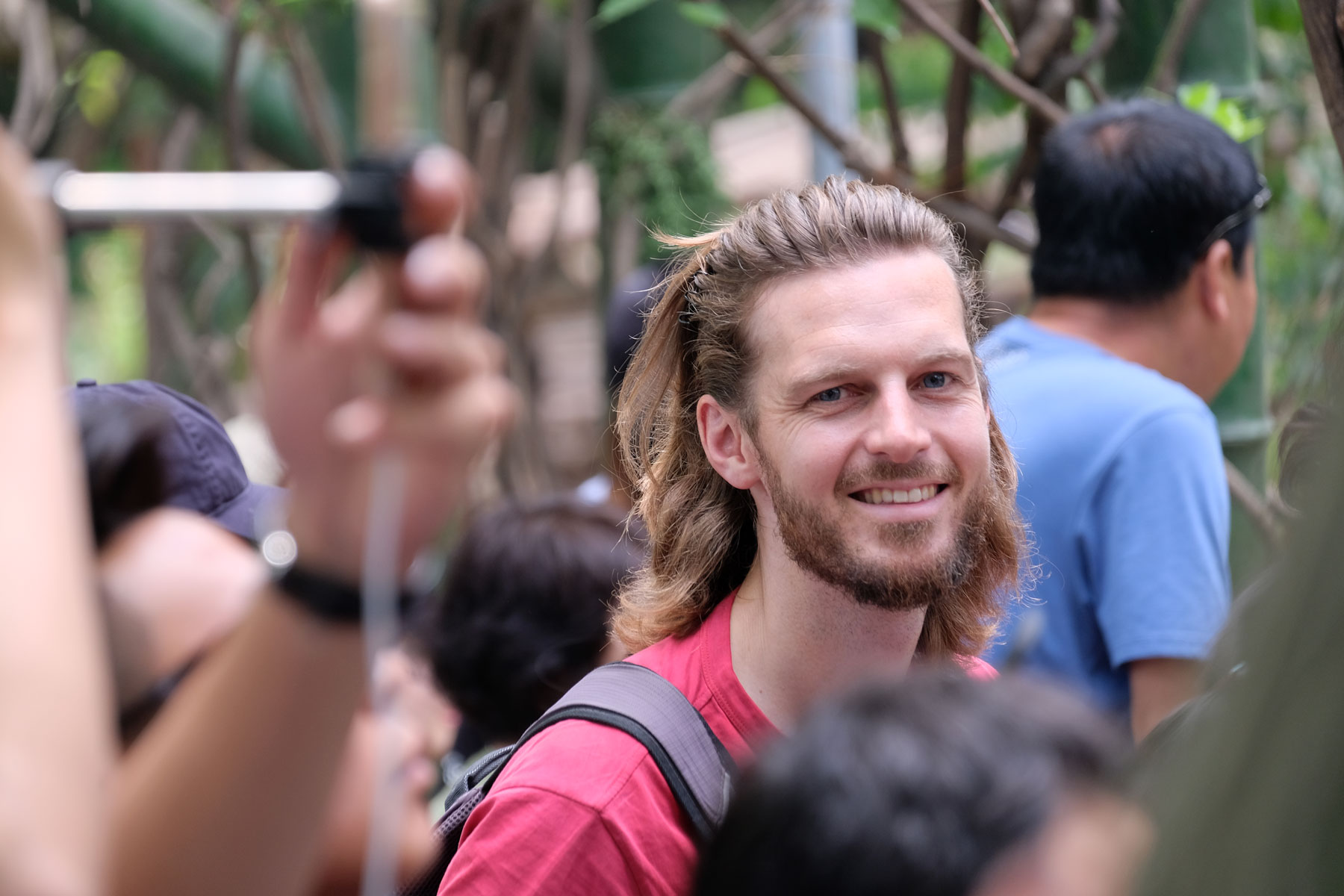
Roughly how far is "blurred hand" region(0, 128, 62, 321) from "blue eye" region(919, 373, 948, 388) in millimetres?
1366

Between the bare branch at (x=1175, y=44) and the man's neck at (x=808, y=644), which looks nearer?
the man's neck at (x=808, y=644)

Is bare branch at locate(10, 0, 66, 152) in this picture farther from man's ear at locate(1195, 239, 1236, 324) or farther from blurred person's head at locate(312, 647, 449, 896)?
man's ear at locate(1195, 239, 1236, 324)

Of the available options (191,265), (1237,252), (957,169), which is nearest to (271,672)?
(1237,252)

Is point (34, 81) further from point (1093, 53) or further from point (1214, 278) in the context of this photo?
point (1214, 278)

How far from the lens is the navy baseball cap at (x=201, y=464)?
6.55 ft

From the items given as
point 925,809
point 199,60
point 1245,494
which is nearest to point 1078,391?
point 1245,494

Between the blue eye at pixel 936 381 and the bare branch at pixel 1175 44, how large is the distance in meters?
1.45

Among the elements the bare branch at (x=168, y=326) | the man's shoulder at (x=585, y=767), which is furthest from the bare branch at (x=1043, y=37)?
the bare branch at (x=168, y=326)

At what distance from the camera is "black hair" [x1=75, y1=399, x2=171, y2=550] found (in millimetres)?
1303

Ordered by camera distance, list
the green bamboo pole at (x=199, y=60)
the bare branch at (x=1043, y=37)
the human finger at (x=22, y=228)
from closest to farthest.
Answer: the human finger at (x=22, y=228)
the bare branch at (x=1043, y=37)
the green bamboo pole at (x=199, y=60)

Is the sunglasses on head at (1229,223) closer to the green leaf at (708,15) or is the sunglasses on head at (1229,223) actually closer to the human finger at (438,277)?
the green leaf at (708,15)

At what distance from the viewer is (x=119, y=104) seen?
6.06m

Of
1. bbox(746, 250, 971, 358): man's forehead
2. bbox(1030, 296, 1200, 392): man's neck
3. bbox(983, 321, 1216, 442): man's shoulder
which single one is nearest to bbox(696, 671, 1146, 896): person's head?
bbox(746, 250, 971, 358): man's forehead

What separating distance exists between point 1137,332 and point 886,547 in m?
1.10
